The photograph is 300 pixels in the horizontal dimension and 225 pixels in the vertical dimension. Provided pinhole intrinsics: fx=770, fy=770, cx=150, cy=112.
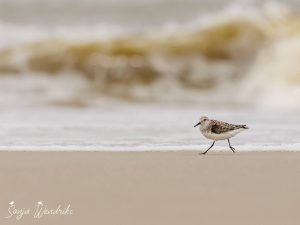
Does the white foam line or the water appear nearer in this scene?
the white foam line

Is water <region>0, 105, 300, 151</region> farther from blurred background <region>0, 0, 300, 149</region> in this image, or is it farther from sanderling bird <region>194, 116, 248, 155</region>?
blurred background <region>0, 0, 300, 149</region>

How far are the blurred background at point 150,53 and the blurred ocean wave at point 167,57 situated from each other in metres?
0.02

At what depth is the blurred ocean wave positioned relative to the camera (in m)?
13.9

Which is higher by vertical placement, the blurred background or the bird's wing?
the blurred background

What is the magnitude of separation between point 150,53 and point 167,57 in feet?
1.15

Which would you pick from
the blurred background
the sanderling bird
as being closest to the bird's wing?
the sanderling bird

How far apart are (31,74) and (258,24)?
4580mm
